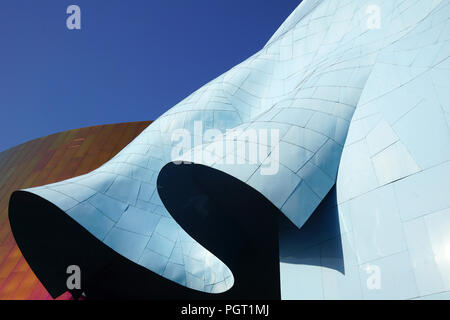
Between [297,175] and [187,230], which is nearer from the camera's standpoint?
[297,175]

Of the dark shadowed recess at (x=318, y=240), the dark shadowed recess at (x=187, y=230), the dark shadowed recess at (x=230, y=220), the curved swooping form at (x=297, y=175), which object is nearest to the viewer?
the curved swooping form at (x=297, y=175)

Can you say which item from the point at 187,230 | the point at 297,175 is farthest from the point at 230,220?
the point at 297,175

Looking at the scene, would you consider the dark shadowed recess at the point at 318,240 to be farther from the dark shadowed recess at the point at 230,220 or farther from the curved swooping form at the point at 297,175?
the dark shadowed recess at the point at 230,220

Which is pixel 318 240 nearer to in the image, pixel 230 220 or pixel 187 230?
pixel 230 220

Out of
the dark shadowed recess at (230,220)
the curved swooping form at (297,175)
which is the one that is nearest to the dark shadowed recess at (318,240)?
the curved swooping form at (297,175)

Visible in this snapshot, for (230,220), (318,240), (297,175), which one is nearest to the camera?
(318,240)

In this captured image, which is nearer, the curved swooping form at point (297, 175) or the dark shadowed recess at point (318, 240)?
the curved swooping form at point (297, 175)

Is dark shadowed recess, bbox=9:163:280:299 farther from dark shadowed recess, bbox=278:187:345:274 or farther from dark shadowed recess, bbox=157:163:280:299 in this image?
dark shadowed recess, bbox=278:187:345:274

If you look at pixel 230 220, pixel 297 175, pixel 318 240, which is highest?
pixel 230 220

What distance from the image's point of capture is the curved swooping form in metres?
6.48

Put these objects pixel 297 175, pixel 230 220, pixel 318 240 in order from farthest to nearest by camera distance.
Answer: pixel 230 220
pixel 297 175
pixel 318 240

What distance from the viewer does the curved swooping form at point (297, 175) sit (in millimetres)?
6480

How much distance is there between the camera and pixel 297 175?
7.84 metres
